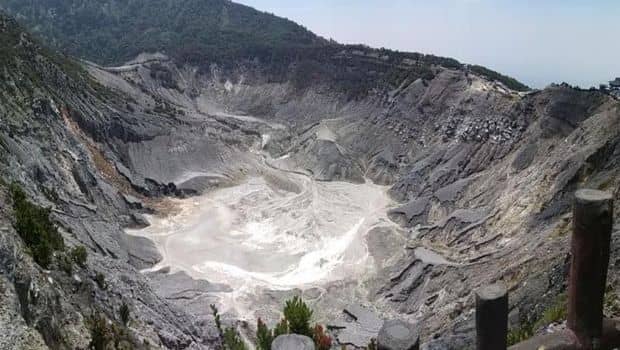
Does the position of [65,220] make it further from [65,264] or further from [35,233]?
[65,264]

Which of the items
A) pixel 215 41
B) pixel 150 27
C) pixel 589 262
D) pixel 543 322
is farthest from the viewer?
pixel 150 27

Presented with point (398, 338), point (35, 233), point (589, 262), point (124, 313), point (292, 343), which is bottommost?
point (124, 313)

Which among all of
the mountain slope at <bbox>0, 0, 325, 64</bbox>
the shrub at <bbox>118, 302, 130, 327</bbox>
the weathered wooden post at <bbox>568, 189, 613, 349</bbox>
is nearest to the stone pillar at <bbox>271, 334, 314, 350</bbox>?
the weathered wooden post at <bbox>568, 189, 613, 349</bbox>

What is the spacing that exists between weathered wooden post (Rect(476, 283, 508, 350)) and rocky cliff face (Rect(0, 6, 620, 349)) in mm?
10480

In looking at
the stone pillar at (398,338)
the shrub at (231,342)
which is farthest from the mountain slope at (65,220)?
the stone pillar at (398,338)

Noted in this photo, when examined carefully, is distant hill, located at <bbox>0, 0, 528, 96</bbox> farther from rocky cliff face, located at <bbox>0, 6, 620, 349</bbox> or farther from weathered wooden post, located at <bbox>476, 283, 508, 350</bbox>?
weathered wooden post, located at <bbox>476, 283, 508, 350</bbox>

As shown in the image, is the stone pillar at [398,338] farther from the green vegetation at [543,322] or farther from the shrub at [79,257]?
the shrub at [79,257]

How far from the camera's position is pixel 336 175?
6575cm

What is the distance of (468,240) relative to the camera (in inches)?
1587

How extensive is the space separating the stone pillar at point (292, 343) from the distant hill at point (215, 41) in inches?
2699

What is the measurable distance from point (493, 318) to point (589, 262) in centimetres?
156

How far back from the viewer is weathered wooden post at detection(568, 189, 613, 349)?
729 cm

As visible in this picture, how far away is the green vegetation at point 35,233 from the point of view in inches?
803

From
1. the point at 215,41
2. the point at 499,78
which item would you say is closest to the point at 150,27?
the point at 215,41
